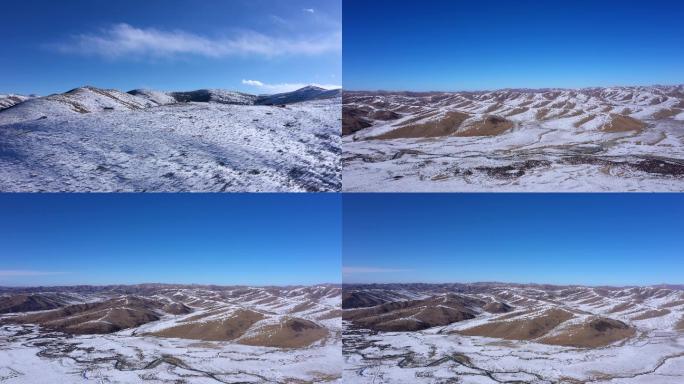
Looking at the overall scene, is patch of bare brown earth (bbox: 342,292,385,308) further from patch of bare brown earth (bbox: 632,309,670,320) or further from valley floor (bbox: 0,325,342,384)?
patch of bare brown earth (bbox: 632,309,670,320)

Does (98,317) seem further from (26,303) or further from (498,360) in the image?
(498,360)

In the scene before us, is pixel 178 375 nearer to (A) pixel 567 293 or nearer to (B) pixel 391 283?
(B) pixel 391 283

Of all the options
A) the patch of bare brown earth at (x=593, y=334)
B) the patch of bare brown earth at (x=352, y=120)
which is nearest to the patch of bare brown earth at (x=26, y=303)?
the patch of bare brown earth at (x=352, y=120)

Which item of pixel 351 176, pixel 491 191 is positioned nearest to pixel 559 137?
pixel 491 191

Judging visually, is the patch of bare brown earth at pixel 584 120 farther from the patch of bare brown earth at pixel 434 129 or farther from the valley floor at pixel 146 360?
the valley floor at pixel 146 360

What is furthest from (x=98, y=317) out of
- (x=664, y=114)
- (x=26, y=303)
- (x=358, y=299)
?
(x=664, y=114)

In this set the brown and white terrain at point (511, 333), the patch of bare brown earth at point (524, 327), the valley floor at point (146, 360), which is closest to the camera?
the valley floor at point (146, 360)

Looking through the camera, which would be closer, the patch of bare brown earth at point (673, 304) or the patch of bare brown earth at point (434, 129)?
the patch of bare brown earth at point (673, 304)

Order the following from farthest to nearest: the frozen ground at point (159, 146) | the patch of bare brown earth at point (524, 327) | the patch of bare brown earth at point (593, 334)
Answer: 1. the patch of bare brown earth at point (524, 327)
2. the patch of bare brown earth at point (593, 334)
3. the frozen ground at point (159, 146)
